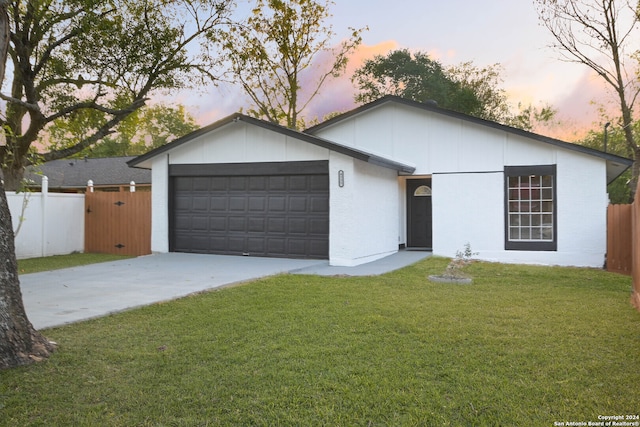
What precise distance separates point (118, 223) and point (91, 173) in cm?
1523

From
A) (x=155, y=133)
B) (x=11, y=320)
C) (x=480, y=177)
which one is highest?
(x=155, y=133)

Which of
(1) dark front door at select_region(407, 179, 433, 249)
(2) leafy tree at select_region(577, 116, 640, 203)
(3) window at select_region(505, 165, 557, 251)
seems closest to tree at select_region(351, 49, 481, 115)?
(2) leafy tree at select_region(577, 116, 640, 203)

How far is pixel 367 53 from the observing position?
32219 mm

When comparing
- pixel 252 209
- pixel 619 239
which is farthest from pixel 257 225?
pixel 619 239

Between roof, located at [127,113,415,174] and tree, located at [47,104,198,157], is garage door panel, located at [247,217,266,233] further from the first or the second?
tree, located at [47,104,198,157]

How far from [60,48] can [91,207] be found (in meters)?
5.27

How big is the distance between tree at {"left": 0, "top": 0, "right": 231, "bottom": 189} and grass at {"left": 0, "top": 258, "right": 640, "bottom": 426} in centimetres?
1005

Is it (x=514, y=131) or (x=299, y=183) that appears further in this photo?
(x=514, y=131)

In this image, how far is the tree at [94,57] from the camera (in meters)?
14.8

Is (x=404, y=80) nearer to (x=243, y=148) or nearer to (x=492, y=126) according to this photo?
(x=492, y=126)

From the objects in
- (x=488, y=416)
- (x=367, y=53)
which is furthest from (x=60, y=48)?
(x=367, y=53)

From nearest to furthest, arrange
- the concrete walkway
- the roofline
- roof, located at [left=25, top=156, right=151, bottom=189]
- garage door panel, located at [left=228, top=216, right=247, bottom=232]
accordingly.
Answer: the concrete walkway, the roofline, garage door panel, located at [left=228, top=216, right=247, bottom=232], roof, located at [left=25, top=156, right=151, bottom=189]

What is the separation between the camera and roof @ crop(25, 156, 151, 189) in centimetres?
2711

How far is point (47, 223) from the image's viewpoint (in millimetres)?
14344
